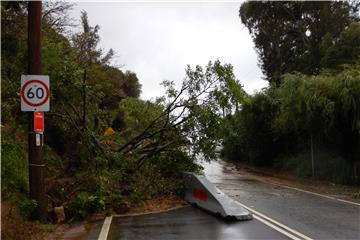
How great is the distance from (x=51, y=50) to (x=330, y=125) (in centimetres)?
1627

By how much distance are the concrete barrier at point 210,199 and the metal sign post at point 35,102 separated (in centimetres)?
434

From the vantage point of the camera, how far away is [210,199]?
1348 cm

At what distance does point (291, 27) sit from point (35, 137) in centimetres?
4709

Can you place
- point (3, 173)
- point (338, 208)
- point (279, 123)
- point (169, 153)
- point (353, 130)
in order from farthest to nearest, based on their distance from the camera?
point (279, 123) → point (353, 130) → point (169, 153) → point (338, 208) → point (3, 173)

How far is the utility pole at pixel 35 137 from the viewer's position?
1133 cm

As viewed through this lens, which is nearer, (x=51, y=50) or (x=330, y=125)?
(x=51, y=50)

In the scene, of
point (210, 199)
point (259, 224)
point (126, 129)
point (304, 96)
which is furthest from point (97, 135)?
point (304, 96)

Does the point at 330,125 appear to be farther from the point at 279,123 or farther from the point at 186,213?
the point at 186,213

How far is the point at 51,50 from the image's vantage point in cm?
1554

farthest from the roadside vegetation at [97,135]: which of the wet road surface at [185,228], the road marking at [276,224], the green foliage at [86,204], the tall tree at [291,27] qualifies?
the tall tree at [291,27]

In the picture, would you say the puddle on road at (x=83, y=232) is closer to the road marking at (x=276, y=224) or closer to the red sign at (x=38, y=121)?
the red sign at (x=38, y=121)

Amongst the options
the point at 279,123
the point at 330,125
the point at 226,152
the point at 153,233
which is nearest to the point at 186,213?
the point at 153,233

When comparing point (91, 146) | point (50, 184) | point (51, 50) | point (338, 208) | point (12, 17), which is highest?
point (12, 17)

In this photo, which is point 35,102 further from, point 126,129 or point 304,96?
point 304,96
